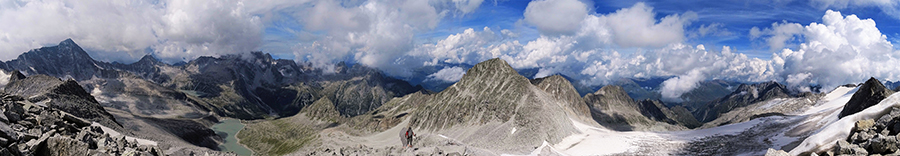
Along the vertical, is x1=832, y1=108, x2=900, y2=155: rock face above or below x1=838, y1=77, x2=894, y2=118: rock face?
below

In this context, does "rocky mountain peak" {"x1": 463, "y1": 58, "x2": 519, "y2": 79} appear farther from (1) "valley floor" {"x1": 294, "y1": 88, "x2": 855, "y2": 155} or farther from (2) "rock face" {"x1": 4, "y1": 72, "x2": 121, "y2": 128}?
(2) "rock face" {"x1": 4, "y1": 72, "x2": 121, "y2": 128}

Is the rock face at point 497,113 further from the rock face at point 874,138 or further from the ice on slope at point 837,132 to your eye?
the rock face at point 874,138

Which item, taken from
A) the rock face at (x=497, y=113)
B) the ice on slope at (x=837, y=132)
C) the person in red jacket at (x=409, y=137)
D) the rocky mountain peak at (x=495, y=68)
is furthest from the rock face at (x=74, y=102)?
the ice on slope at (x=837, y=132)

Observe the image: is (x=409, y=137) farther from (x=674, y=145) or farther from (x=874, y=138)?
(x=674, y=145)

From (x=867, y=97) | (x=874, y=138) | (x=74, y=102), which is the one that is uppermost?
(x=74, y=102)

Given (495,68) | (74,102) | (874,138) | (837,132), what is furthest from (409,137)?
(74,102)

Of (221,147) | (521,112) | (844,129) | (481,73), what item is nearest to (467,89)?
(481,73)

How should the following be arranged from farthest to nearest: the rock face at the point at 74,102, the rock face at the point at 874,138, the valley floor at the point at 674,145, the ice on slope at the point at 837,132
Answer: the rock face at the point at 74,102 < the valley floor at the point at 674,145 < the ice on slope at the point at 837,132 < the rock face at the point at 874,138

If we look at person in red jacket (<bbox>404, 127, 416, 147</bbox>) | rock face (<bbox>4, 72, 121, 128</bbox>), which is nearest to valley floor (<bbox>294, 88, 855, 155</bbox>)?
person in red jacket (<bbox>404, 127, 416, 147</bbox>)

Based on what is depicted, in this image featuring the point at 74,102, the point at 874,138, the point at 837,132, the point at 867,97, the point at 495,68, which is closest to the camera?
the point at 874,138

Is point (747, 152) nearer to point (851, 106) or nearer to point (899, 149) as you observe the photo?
point (899, 149)

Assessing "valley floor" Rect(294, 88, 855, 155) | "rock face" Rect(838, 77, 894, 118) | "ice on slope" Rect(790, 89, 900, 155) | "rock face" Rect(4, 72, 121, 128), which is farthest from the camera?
"rock face" Rect(4, 72, 121, 128)

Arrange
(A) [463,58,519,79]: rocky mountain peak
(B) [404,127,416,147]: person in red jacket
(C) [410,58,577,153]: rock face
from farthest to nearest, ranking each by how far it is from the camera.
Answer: (A) [463,58,519,79]: rocky mountain peak → (C) [410,58,577,153]: rock face → (B) [404,127,416,147]: person in red jacket

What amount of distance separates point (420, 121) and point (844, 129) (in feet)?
399
